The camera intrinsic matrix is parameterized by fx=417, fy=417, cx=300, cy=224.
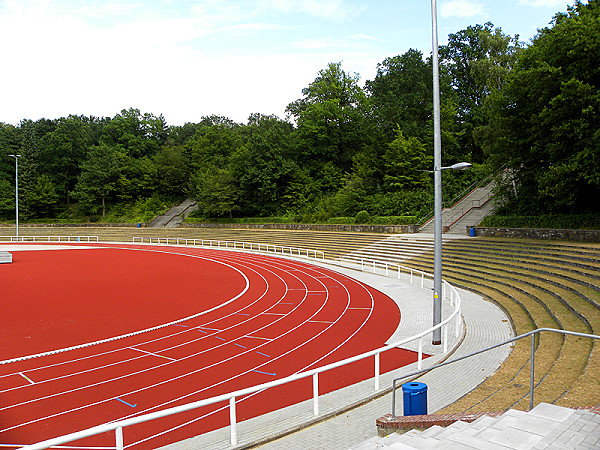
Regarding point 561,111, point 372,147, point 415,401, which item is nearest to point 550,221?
point 561,111

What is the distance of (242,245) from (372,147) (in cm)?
1731

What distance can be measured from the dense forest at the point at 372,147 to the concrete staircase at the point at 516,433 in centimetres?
1729

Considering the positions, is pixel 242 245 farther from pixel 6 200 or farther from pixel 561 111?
pixel 6 200

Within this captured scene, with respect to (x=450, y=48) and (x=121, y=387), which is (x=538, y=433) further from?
(x=450, y=48)

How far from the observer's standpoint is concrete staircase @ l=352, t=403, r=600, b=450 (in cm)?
396

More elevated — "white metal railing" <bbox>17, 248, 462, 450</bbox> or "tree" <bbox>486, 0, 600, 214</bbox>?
"tree" <bbox>486, 0, 600, 214</bbox>

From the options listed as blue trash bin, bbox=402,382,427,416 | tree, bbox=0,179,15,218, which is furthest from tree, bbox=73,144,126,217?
blue trash bin, bbox=402,382,427,416

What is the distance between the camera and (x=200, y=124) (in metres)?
94.2

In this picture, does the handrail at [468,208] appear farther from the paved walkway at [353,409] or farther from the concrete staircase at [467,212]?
the paved walkway at [353,409]

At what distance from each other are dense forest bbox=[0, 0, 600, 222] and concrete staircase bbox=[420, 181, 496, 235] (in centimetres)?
183

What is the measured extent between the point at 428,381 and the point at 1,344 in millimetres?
11082

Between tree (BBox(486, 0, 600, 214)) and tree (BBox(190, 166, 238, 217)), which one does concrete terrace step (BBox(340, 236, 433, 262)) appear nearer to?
tree (BBox(486, 0, 600, 214))

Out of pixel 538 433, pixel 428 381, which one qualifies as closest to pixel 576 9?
pixel 428 381

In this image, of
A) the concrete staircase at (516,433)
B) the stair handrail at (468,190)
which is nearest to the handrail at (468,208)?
the stair handrail at (468,190)
